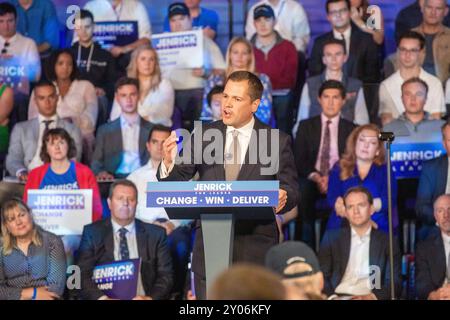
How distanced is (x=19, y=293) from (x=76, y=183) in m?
1.05

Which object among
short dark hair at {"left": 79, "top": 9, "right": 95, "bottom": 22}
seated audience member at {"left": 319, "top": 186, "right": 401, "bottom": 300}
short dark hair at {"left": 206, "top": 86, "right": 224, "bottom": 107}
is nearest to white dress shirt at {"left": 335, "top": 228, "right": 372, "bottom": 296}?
seated audience member at {"left": 319, "top": 186, "right": 401, "bottom": 300}

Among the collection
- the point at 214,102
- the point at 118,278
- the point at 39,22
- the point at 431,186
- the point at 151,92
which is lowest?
the point at 118,278

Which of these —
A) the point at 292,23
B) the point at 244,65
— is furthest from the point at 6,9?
the point at 292,23

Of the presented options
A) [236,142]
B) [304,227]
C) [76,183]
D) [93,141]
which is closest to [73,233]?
[76,183]

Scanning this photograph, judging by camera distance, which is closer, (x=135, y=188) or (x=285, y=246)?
(x=285, y=246)

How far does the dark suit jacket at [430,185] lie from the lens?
327 inches

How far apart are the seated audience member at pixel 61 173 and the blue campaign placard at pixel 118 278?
1.85 ft

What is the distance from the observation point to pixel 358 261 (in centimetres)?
797

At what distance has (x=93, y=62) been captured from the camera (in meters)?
9.44

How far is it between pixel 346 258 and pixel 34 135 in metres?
2.60

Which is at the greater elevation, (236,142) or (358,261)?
(236,142)

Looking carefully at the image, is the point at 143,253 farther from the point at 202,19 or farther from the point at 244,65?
the point at 202,19

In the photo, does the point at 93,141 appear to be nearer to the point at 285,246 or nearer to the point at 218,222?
the point at 218,222
